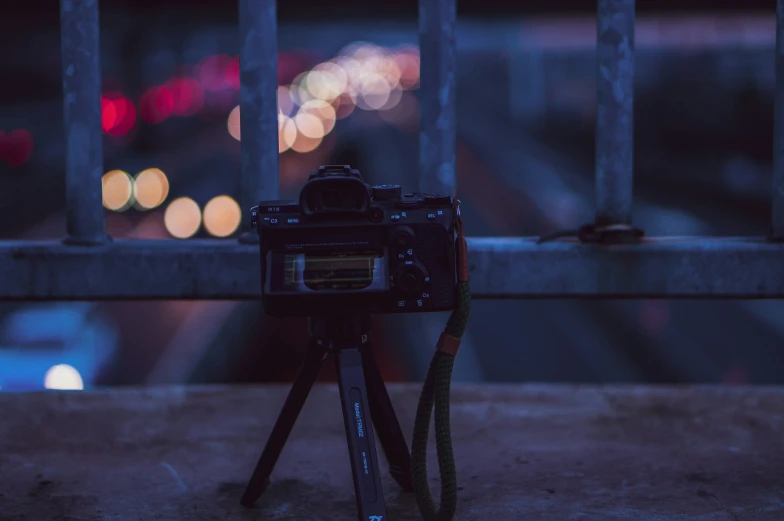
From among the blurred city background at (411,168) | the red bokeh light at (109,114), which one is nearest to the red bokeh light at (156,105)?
the blurred city background at (411,168)

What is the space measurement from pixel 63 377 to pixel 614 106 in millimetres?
5118

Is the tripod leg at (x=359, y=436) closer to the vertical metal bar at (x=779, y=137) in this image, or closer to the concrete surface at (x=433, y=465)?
the concrete surface at (x=433, y=465)

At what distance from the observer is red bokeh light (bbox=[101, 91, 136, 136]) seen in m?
36.5

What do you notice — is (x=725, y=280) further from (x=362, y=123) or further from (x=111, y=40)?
(x=362, y=123)

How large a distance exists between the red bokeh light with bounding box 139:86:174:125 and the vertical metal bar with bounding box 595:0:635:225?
35457mm

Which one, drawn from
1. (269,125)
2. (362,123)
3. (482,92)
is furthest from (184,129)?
(269,125)

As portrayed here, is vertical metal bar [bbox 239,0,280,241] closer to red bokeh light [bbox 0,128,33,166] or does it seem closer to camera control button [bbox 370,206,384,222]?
camera control button [bbox 370,206,384,222]

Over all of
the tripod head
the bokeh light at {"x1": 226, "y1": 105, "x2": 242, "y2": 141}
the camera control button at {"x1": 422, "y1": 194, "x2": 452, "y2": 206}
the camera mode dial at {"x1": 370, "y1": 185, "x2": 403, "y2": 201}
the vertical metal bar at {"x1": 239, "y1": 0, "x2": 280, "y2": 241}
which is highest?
the bokeh light at {"x1": 226, "y1": 105, "x2": 242, "y2": 141}

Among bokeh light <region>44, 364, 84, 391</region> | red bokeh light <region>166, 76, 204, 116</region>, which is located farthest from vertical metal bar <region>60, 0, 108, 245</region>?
red bokeh light <region>166, 76, 204, 116</region>

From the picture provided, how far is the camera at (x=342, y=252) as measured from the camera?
134 inches

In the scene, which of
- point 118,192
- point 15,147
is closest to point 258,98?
point 118,192

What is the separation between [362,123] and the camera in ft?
179

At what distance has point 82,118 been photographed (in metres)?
5.05

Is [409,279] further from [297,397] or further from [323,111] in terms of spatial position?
[323,111]
